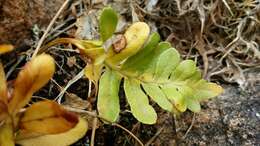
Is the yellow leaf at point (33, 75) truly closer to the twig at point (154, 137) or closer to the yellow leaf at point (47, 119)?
the yellow leaf at point (47, 119)

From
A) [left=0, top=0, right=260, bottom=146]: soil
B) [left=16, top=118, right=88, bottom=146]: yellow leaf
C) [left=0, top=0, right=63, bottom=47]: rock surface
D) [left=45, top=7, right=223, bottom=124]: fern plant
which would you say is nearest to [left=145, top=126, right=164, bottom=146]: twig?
[left=0, top=0, right=260, bottom=146]: soil

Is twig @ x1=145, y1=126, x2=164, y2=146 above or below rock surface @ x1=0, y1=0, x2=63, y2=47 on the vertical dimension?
below

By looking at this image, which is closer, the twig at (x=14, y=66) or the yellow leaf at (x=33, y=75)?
the yellow leaf at (x=33, y=75)

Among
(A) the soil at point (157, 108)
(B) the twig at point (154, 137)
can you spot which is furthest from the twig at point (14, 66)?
(B) the twig at point (154, 137)

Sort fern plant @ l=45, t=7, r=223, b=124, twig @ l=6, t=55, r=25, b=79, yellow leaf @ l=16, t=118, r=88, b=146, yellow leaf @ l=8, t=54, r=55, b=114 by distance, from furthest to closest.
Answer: twig @ l=6, t=55, r=25, b=79
fern plant @ l=45, t=7, r=223, b=124
yellow leaf @ l=16, t=118, r=88, b=146
yellow leaf @ l=8, t=54, r=55, b=114

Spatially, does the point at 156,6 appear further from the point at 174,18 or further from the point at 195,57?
the point at 195,57

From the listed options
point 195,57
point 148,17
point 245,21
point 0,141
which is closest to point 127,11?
point 148,17

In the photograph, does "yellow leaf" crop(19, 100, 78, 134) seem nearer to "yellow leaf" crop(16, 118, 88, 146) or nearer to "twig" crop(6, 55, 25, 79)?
"yellow leaf" crop(16, 118, 88, 146)
